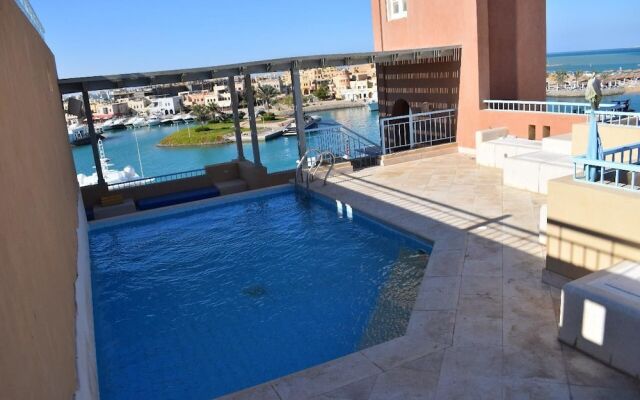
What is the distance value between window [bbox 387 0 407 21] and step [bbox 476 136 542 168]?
5953mm

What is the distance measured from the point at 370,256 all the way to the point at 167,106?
86.8m

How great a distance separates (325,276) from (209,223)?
12.4 ft

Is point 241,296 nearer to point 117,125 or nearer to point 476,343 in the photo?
point 476,343

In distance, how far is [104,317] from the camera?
20.4 feet

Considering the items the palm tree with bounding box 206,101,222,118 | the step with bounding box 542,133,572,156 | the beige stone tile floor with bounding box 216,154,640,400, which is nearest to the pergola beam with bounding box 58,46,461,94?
the step with bounding box 542,133,572,156

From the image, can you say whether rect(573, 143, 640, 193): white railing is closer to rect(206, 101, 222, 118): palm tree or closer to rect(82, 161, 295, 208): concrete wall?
rect(82, 161, 295, 208): concrete wall

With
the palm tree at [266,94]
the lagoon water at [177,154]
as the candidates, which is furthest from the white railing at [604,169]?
the palm tree at [266,94]

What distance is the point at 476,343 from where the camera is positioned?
4.17m

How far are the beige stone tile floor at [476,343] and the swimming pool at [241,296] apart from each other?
1.68 feet

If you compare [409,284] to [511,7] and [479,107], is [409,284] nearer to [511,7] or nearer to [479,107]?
[479,107]

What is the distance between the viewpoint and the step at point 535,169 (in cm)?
805

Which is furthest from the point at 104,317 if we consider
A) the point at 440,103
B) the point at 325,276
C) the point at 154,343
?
the point at 440,103

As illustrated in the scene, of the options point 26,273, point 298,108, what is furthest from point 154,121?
point 26,273

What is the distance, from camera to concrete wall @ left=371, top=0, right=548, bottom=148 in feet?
39.3
